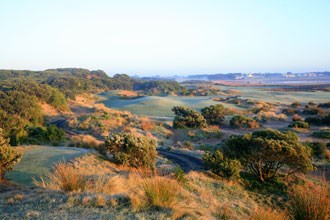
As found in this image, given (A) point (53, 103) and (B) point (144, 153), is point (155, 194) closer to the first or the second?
(B) point (144, 153)

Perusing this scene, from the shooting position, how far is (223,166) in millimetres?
14344

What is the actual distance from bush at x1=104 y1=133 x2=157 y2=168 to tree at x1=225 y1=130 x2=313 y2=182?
14.3 feet

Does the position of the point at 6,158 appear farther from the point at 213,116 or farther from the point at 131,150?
the point at 213,116

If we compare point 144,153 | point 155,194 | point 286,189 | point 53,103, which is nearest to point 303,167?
point 286,189

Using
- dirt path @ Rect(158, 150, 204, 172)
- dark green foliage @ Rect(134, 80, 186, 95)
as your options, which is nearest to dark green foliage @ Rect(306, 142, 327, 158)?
dirt path @ Rect(158, 150, 204, 172)

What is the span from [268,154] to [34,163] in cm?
1038

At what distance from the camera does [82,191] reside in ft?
23.0

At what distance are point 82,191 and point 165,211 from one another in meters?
2.23

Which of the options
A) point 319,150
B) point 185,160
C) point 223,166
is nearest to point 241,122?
point 319,150

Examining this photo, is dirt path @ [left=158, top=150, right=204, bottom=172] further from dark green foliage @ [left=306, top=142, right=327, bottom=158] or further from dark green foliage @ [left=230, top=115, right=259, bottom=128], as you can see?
dark green foliage @ [left=230, top=115, right=259, bottom=128]

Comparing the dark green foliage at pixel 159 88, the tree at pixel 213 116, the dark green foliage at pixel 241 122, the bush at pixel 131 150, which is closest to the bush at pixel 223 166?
the bush at pixel 131 150

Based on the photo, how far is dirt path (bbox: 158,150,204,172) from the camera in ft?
53.1

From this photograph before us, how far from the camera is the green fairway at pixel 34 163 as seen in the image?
10664mm

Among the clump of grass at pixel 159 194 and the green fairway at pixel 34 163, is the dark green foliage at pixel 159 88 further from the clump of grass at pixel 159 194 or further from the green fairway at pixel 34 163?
the clump of grass at pixel 159 194
